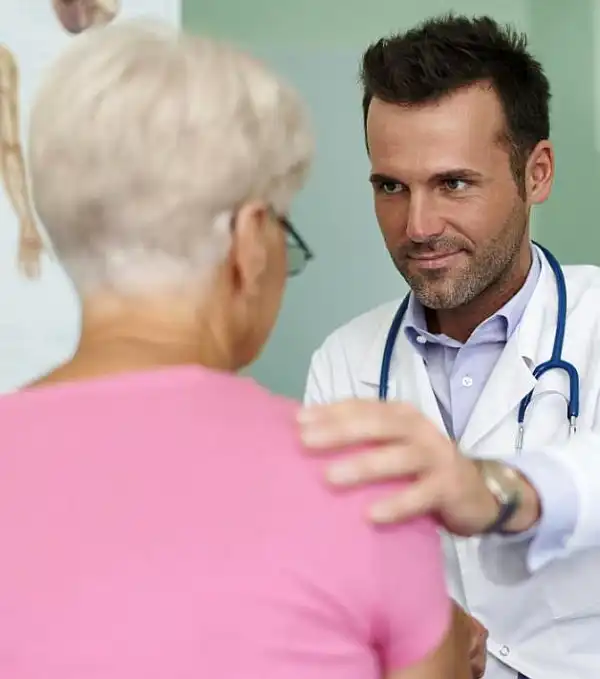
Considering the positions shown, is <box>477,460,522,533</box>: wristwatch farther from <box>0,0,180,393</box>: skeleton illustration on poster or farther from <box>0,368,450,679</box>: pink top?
<box>0,0,180,393</box>: skeleton illustration on poster

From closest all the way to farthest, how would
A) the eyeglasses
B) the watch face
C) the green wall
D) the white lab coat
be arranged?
the eyeglasses → the white lab coat → the watch face → the green wall

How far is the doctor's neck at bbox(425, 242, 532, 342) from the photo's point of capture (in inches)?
55.2

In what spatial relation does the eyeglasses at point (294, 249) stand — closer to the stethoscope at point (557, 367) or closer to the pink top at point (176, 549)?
the pink top at point (176, 549)

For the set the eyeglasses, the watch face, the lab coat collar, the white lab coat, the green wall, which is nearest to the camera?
the eyeglasses

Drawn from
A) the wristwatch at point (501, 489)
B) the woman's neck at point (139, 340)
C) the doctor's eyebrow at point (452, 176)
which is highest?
the doctor's eyebrow at point (452, 176)

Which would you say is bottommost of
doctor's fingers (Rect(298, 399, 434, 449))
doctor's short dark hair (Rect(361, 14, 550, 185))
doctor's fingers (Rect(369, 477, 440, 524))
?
doctor's fingers (Rect(369, 477, 440, 524))

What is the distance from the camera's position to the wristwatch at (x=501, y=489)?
0.77 meters

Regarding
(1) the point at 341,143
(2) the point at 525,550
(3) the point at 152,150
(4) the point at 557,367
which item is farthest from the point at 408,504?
(1) the point at 341,143

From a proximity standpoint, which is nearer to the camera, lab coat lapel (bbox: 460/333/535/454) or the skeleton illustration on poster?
lab coat lapel (bbox: 460/333/535/454)

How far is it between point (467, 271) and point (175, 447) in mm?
866

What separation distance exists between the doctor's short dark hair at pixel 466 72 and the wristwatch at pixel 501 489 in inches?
28.5

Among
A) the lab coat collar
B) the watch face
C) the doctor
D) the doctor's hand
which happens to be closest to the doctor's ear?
the doctor

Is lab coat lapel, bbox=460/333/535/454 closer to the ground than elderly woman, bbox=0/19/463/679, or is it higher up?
closer to the ground

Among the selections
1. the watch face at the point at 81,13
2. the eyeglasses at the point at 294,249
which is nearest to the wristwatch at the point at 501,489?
the eyeglasses at the point at 294,249
